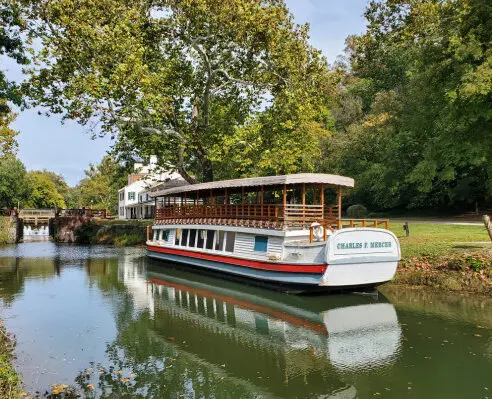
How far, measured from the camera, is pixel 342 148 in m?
49.7

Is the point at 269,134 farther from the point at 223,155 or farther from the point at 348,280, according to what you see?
the point at 348,280

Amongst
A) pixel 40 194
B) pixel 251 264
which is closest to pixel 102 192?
pixel 40 194

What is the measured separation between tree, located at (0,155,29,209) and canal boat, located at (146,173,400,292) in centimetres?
6300

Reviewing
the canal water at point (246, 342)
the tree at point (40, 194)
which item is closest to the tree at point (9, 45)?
the canal water at point (246, 342)

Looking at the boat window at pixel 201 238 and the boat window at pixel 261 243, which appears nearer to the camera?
the boat window at pixel 261 243

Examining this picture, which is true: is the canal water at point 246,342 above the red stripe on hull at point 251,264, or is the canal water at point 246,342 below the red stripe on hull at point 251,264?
below

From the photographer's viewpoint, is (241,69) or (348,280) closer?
(348,280)

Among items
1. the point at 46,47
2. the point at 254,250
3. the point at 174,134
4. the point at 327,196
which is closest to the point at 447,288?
the point at 254,250

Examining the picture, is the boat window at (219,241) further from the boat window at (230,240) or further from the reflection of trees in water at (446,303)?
the reflection of trees in water at (446,303)

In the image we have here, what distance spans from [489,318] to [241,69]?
25304 mm

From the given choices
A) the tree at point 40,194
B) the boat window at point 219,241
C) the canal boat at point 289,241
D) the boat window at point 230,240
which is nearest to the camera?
the canal boat at point 289,241

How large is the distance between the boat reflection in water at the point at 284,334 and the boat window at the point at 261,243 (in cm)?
208

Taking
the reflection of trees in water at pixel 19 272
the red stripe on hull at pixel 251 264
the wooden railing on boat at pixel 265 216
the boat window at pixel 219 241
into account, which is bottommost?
Answer: the reflection of trees in water at pixel 19 272

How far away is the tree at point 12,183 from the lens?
79.2 metres
